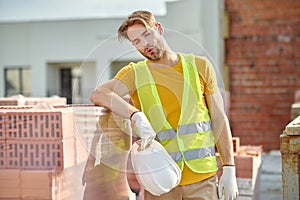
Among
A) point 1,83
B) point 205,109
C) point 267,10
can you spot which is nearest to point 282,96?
point 267,10

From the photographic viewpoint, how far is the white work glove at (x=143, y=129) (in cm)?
240

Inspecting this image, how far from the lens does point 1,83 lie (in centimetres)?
1415

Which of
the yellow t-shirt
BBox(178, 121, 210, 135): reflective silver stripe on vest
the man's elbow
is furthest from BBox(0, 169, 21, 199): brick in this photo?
BBox(178, 121, 210, 135): reflective silver stripe on vest

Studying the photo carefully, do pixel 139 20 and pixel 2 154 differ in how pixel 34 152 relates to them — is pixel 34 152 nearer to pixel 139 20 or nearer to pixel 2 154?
pixel 2 154

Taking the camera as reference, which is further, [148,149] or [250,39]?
[250,39]

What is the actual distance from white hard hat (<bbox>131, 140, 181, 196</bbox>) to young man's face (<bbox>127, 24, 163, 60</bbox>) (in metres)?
0.43

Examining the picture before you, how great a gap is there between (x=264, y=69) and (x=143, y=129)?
18.2ft

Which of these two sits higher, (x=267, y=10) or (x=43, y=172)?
(x=267, y=10)

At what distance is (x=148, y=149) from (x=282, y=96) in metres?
5.59

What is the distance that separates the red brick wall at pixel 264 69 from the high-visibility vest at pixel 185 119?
17.0 feet

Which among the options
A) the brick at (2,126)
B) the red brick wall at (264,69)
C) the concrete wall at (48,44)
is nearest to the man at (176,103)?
the brick at (2,126)

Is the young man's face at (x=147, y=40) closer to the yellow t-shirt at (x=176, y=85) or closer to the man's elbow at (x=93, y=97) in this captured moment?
the yellow t-shirt at (x=176, y=85)

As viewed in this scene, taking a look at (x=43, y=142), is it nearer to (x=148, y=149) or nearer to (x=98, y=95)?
(x=98, y=95)

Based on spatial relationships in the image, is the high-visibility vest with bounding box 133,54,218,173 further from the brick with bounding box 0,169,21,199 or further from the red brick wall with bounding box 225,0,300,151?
the red brick wall with bounding box 225,0,300,151
